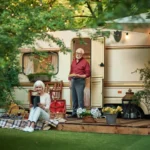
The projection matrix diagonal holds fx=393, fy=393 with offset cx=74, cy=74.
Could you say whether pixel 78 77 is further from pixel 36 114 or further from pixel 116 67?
pixel 36 114

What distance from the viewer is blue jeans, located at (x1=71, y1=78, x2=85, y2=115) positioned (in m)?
8.59

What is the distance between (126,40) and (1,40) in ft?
18.5

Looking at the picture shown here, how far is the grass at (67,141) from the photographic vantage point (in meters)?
5.33

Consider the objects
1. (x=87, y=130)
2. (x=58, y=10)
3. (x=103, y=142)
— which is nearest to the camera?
(x=58, y=10)

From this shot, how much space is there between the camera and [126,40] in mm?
8828

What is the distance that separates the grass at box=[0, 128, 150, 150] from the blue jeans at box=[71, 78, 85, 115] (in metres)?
1.92

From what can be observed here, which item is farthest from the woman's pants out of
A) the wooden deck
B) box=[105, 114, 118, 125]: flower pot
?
box=[105, 114, 118, 125]: flower pot

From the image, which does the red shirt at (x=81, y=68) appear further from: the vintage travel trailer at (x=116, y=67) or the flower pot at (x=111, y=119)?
the flower pot at (x=111, y=119)

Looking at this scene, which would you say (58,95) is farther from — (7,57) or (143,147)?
(7,57)

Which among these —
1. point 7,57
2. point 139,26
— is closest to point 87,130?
point 7,57

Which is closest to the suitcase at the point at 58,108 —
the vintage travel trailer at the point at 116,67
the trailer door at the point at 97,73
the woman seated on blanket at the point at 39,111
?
the vintage travel trailer at the point at 116,67

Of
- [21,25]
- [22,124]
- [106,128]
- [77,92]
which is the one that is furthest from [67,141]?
[77,92]

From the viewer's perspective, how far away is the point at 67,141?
5777 millimetres

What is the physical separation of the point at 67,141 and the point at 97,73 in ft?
10.5
